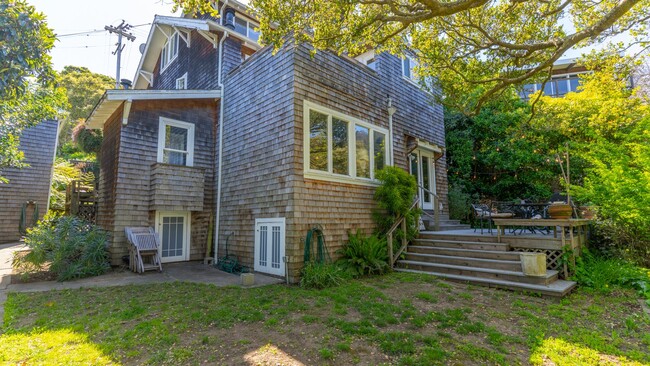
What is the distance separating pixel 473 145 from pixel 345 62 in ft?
28.3

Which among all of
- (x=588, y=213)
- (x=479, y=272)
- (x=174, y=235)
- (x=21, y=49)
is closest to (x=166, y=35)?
(x=21, y=49)

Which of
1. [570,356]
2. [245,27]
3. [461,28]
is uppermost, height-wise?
[245,27]

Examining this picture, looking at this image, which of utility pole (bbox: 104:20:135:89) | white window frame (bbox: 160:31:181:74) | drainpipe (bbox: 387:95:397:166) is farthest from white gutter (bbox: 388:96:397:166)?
utility pole (bbox: 104:20:135:89)

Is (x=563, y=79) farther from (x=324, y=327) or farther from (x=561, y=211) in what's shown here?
(x=324, y=327)

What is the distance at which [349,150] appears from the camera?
309 inches

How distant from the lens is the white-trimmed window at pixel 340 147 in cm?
698

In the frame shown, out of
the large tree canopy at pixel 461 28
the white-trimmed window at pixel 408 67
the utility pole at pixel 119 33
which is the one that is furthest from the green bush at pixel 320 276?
the utility pole at pixel 119 33

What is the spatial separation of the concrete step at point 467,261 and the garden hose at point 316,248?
2202mm

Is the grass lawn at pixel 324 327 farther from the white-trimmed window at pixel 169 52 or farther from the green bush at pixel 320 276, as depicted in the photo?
the white-trimmed window at pixel 169 52

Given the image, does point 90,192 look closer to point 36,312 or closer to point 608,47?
point 36,312

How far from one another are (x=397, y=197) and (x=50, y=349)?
6602 mm

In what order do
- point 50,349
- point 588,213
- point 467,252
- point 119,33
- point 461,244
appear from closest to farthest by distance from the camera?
point 50,349, point 467,252, point 461,244, point 588,213, point 119,33

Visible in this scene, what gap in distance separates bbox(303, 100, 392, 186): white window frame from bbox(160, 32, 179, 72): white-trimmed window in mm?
8260

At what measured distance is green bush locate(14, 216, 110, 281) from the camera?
684 centimetres
